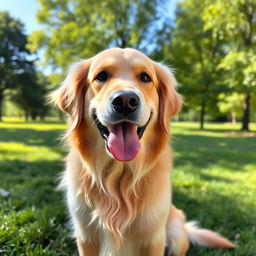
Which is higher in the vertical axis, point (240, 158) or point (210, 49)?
point (210, 49)

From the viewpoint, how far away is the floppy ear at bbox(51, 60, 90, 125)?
1.97m

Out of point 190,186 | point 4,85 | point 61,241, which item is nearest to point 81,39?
point 190,186

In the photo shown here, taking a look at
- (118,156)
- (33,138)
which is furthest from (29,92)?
(118,156)

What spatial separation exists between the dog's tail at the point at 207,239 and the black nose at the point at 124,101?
5.30 feet

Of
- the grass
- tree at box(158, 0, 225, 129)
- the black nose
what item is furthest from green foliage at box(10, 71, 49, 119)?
the black nose

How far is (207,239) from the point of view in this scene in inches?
91.6

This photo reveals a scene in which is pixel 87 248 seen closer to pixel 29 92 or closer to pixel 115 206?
pixel 115 206

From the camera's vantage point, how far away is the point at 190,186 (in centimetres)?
388

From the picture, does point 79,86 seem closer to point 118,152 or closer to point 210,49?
point 118,152

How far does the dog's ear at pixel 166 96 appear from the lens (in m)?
2.06

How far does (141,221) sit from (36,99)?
3283 cm

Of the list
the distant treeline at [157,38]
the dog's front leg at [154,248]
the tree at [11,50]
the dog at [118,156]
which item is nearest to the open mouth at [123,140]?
the dog at [118,156]

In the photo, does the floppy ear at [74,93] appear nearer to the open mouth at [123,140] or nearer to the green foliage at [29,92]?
the open mouth at [123,140]

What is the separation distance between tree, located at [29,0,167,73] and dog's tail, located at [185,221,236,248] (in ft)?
49.3
